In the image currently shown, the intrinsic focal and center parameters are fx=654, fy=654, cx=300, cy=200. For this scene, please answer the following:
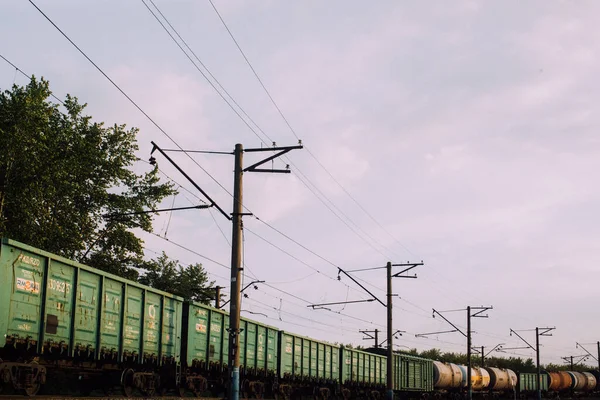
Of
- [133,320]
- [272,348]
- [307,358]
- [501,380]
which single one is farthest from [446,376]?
[133,320]

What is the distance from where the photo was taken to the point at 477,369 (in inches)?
2260

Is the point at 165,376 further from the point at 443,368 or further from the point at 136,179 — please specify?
the point at 443,368

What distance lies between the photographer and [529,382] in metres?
68.2

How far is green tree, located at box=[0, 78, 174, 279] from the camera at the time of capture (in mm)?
33094

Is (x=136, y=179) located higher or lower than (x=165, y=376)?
higher

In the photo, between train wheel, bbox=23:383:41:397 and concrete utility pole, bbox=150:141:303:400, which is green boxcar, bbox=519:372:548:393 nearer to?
concrete utility pole, bbox=150:141:303:400

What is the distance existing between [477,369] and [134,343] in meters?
44.7

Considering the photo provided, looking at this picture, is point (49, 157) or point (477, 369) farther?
point (477, 369)

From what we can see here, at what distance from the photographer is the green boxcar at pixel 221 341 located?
74.2ft

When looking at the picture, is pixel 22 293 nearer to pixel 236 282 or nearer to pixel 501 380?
pixel 236 282

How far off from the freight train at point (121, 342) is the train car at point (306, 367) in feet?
0.18

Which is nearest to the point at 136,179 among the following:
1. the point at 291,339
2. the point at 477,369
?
the point at 291,339

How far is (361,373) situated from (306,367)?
→ 8944 millimetres

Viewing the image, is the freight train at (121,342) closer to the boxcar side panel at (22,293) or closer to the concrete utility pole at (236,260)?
the boxcar side panel at (22,293)
